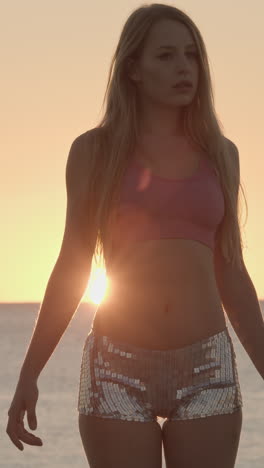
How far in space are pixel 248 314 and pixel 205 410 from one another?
63cm

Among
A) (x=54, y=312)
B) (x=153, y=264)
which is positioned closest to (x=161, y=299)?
(x=153, y=264)

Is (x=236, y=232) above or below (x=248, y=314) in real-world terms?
above

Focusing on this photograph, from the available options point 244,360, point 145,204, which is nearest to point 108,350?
point 145,204

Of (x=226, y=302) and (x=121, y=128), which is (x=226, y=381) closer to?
(x=226, y=302)

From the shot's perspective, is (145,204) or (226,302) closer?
(145,204)

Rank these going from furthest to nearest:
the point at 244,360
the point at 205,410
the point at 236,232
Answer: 1. the point at 244,360
2. the point at 236,232
3. the point at 205,410

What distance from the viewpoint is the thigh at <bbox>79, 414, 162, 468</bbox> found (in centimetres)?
523

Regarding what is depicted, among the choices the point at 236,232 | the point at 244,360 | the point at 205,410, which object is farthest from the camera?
the point at 244,360

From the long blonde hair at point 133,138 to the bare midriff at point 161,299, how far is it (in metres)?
0.16

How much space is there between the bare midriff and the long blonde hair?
6.3 inches

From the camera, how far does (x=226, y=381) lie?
17.5 ft

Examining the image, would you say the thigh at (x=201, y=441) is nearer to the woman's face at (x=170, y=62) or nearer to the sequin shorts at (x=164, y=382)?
the sequin shorts at (x=164, y=382)

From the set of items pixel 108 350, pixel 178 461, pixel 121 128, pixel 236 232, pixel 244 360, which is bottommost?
pixel 244 360

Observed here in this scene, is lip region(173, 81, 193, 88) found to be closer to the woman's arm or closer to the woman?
the woman
